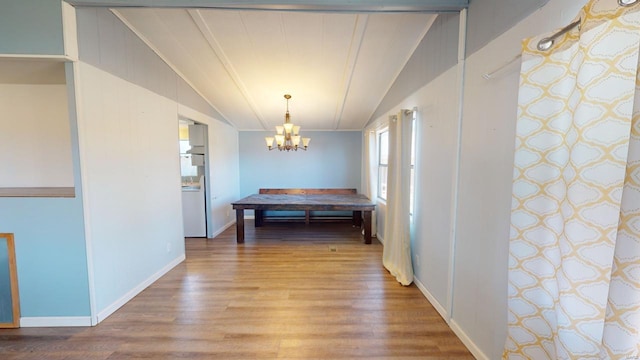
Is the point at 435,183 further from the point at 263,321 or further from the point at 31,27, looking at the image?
the point at 31,27

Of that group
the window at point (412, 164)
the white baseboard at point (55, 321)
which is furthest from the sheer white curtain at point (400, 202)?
the white baseboard at point (55, 321)

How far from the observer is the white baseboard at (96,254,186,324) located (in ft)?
7.00

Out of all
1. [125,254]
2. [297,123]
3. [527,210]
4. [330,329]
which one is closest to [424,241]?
[330,329]

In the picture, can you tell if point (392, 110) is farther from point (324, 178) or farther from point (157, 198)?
point (157, 198)

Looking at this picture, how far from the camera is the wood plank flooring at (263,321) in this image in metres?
1.76

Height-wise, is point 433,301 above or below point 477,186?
below

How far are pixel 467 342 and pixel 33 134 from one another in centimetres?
Result: 427

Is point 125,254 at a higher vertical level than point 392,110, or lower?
lower

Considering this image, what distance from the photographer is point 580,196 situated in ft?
2.98

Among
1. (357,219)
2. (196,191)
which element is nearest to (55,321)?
(196,191)

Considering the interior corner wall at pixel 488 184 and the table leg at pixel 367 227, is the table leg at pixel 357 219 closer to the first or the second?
the table leg at pixel 367 227

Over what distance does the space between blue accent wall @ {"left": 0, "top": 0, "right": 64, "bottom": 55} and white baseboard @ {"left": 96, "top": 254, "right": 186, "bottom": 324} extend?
2.17 meters

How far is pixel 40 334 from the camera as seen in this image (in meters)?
1.93

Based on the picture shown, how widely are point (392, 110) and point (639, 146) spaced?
2.96 metres
